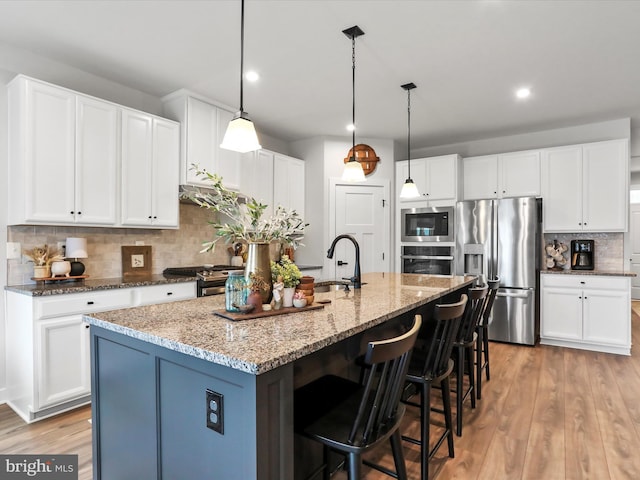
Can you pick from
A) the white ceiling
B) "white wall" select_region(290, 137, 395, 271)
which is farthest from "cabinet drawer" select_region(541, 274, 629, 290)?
"white wall" select_region(290, 137, 395, 271)

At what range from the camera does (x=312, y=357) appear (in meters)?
1.70

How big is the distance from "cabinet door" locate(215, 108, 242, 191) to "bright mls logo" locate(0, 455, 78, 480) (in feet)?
8.60

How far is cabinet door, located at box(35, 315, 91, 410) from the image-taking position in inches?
100

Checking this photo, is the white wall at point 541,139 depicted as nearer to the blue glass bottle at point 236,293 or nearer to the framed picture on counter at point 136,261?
the framed picture on counter at point 136,261

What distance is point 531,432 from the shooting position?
2.45 m

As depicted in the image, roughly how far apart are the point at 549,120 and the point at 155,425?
16.4ft

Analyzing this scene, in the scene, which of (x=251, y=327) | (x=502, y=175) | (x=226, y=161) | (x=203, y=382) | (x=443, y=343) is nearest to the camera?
(x=203, y=382)

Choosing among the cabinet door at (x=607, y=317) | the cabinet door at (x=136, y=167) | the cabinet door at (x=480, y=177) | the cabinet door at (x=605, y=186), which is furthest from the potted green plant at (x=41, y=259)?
the cabinet door at (x=605, y=186)

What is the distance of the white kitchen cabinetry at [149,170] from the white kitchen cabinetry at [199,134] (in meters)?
0.10

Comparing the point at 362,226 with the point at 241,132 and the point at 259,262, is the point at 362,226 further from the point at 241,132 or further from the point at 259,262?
the point at 259,262

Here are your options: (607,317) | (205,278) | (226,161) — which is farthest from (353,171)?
(607,317)

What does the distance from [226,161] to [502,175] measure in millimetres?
3407

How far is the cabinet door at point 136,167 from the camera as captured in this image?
3.24 meters

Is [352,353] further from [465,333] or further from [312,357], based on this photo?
[465,333]
